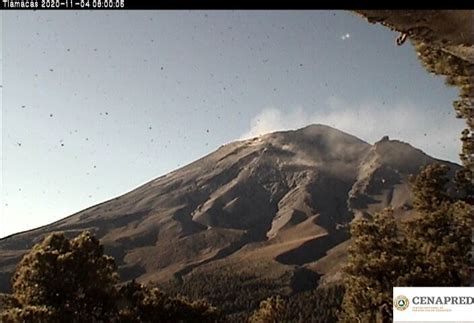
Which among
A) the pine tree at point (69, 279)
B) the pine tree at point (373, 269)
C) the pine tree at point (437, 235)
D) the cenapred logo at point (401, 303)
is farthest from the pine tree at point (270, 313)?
the cenapred logo at point (401, 303)

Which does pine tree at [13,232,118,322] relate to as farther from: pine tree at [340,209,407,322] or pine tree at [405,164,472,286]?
pine tree at [405,164,472,286]

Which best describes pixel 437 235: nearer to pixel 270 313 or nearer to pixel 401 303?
pixel 270 313

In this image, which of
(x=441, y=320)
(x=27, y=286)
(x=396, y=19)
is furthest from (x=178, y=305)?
(x=396, y=19)

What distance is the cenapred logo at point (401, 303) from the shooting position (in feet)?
27.1

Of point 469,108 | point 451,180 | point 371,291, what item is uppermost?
point 469,108

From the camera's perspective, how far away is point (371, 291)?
19703mm

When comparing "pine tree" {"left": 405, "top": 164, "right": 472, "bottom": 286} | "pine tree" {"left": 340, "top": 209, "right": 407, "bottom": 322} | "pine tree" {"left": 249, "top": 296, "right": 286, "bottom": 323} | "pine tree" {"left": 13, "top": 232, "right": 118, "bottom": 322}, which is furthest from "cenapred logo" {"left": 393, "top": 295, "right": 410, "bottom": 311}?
"pine tree" {"left": 249, "top": 296, "right": 286, "bottom": 323}

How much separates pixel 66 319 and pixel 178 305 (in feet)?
17.8

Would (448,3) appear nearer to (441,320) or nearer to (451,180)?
(441,320)

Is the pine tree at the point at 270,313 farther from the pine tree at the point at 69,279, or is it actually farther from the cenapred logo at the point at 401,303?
the cenapred logo at the point at 401,303

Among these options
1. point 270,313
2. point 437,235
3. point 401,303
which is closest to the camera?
point 401,303

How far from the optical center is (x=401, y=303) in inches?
330

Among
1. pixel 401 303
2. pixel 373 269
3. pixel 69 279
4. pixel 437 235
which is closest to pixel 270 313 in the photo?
pixel 373 269

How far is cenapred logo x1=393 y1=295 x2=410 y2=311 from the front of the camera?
827 centimetres
